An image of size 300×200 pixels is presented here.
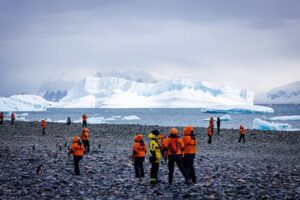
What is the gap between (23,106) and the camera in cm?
16888

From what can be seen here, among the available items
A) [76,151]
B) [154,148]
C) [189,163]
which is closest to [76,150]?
[76,151]

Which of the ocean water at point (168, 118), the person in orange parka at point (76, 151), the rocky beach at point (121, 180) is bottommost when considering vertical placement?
the rocky beach at point (121, 180)

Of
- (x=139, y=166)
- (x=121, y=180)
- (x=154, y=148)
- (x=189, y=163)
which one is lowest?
(x=121, y=180)

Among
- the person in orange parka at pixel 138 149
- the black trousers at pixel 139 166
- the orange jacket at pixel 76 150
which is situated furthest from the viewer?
the orange jacket at pixel 76 150

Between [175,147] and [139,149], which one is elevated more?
[175,147]

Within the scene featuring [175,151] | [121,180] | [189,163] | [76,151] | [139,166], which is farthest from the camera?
[76,151]

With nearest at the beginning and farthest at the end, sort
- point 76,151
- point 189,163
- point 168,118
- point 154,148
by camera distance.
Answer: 1. point 154,148
2. point 189,163
3. point 76,151
4. point 168,118

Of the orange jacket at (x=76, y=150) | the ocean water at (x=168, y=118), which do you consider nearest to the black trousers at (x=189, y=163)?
the orange jacket at (x=76, y=150)

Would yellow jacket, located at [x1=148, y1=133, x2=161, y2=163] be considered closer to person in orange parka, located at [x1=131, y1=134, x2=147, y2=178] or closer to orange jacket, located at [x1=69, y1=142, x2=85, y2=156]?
person in orange parka, located at [x1=131, y1=134, x2=147, y2=178]

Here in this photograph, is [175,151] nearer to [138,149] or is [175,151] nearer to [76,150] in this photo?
[138,149]

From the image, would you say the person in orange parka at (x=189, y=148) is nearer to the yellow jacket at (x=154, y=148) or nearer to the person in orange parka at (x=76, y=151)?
the yellow jacket at (x=154, y=148)

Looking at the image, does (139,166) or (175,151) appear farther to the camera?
(139,166)

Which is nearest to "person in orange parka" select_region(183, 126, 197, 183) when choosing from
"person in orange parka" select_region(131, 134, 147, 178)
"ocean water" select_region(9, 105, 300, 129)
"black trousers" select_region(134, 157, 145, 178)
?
"person in orange parka" select_region(131, 134, 147, 178)

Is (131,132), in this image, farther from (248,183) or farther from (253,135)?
(248,183)
